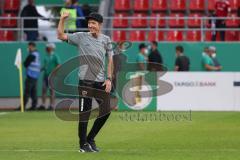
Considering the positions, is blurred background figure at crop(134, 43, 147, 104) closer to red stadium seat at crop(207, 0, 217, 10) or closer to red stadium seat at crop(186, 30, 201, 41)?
red stadium seat at crop(186, 30, 201, 41)

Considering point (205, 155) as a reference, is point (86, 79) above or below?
above

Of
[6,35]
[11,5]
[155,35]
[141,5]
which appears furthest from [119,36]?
[11,5]

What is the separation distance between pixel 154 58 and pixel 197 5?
17.0 feet

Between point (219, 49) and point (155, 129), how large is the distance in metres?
11.7

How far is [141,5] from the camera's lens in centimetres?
3503

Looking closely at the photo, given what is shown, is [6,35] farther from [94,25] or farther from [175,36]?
[94,25]

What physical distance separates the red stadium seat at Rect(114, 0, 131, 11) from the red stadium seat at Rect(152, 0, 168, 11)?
105cm

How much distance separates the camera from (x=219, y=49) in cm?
3256

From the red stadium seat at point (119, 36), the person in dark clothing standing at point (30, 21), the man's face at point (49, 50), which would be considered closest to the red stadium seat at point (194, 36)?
the red stadium seat at point (119, 36)

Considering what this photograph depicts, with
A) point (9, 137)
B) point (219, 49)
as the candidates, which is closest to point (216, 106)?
point (219, 49)

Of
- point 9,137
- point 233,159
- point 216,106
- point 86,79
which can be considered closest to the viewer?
point 233,159

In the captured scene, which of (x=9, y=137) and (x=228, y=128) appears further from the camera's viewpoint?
(x=228, y=128)

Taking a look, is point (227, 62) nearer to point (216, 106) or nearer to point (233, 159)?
point (216, 106)

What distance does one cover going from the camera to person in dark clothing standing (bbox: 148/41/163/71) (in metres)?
30.4
